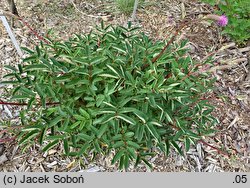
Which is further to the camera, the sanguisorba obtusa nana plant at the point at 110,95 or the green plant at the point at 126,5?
the green plant at the point at 126,5

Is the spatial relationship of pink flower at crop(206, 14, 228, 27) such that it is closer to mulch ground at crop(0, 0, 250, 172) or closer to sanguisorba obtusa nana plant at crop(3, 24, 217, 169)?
mulch ground at crop(0, 0, 250, 172)

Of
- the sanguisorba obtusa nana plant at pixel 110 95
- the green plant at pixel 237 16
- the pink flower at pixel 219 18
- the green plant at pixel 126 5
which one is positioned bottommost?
the sanguisorba obtusa nana plant at pixel 110 95

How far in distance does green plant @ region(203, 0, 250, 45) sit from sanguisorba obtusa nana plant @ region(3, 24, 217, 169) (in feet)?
2.74

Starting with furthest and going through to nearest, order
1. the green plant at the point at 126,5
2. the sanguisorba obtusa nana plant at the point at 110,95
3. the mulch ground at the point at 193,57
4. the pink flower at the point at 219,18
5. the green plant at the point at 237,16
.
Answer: the green plant at the point at 126,5 < the green plant at the point at 237,16 < the mulch ground at the point at 193,57 < the sanguisorba obtusa nana plant at the point at 110,95 < the pink flower at the point at 219,18

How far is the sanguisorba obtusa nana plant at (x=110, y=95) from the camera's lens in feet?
6.16

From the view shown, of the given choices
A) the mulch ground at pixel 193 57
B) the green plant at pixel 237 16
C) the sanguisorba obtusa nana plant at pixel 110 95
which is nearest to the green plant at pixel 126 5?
the mulch ground at pixel 193 57

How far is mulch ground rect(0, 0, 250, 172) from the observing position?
2.29 m

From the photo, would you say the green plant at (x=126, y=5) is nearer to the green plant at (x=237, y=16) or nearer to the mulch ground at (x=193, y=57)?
the mulch ground at (x=193, y=57)

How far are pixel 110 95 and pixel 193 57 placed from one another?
116cm

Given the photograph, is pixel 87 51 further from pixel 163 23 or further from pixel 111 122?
pixel 163 23

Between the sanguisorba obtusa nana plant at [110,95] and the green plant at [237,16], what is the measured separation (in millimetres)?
835

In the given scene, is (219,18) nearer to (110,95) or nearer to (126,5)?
(110,95)

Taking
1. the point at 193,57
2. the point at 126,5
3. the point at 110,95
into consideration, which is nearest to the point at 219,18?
the point at 110,95

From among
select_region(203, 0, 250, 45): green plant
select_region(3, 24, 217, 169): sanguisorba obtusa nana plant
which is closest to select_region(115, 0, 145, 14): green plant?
select_region(203, 0, 250, 45): green plant
